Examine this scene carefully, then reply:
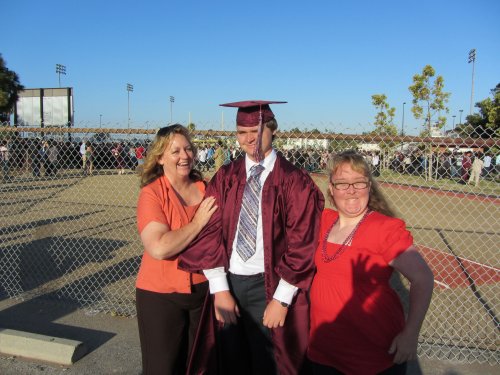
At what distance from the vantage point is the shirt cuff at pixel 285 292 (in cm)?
213

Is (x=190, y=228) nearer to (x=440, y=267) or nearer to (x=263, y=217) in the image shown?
(x=263, y=217)

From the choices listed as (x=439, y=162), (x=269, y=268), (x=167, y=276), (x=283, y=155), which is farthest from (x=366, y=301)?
(x=439, y=162)

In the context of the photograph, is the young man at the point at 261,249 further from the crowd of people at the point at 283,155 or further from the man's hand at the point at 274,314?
the crowd of people at the point at 283,155

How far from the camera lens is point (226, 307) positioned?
2.27 m

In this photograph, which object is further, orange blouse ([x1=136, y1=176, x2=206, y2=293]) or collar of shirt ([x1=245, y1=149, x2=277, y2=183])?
orange blouse ([x1=136, y1=176, x2=206, y2=293])

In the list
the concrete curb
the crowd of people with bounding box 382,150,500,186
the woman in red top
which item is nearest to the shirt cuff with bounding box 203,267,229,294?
the woman in red top

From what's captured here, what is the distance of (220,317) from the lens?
234cm

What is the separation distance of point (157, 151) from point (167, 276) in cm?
76

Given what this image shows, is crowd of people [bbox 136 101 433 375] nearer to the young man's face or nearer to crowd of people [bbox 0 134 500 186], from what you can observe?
the young man's face

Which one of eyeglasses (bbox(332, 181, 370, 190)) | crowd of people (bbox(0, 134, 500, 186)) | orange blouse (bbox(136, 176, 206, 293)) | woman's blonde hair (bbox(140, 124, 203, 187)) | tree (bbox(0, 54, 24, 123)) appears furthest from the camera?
tree (bbox(0, 54, 24, 123))

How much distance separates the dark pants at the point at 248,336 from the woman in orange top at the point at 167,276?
29cm

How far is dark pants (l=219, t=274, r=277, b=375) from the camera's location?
226cm

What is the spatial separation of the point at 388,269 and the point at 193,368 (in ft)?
4.36

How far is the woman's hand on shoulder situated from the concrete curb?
2107 millimetres
